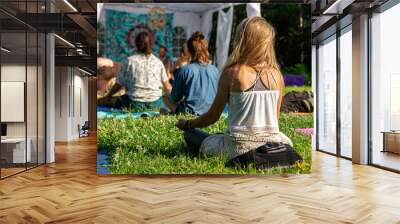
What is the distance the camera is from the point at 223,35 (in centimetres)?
595

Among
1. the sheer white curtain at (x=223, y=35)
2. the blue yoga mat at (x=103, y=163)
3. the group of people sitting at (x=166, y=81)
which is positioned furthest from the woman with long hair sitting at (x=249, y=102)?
the blue yoga mat at (x=103, y=163)

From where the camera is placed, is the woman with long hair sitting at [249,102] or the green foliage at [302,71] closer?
the woman with long hair sitting at [249,102]

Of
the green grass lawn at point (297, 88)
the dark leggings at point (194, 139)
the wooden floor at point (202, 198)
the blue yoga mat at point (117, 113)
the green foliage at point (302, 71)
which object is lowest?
the wooden floor at point (202, 198)

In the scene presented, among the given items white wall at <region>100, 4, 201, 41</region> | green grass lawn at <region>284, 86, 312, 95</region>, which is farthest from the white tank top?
white wall at <region>100, 4, 201, 41</region>

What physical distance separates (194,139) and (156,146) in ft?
1.81

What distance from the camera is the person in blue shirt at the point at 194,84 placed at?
5.99 metres

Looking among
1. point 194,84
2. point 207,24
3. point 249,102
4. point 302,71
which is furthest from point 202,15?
point 302,71

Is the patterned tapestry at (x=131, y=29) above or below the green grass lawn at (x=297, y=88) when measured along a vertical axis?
above

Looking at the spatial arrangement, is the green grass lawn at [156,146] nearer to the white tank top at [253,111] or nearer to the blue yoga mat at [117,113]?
the blue yoga mat at [117,113]

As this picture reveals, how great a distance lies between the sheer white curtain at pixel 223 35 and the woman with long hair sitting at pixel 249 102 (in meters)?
0.11

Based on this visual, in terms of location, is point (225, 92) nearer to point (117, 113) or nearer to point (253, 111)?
point (253, 111)

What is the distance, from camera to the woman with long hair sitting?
5789 mm

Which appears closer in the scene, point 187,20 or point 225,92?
point 225,92

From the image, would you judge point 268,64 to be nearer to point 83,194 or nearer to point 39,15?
point 83,194
